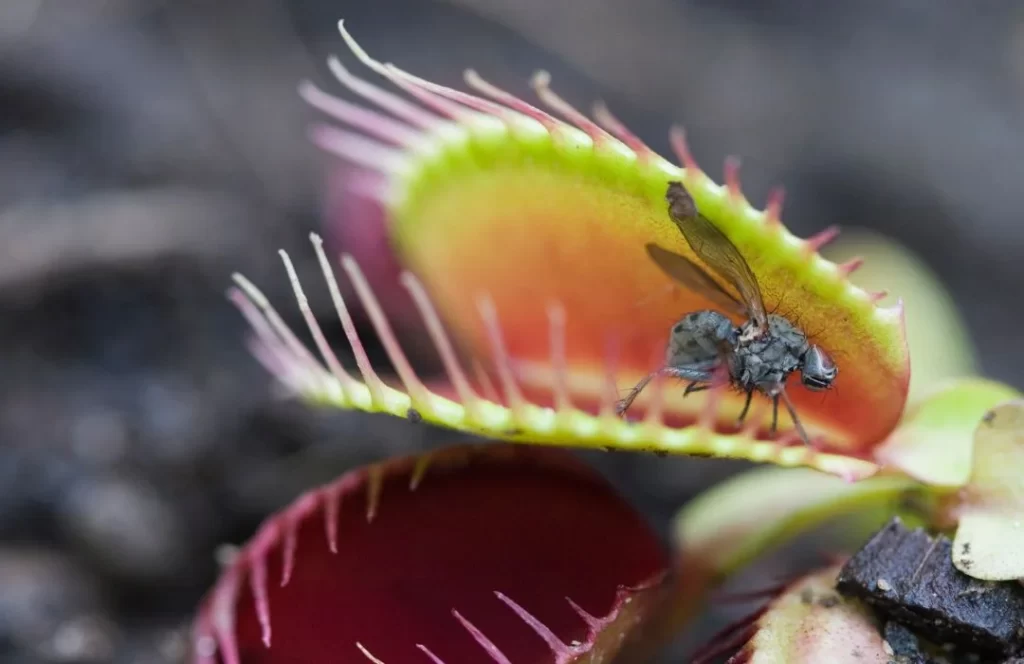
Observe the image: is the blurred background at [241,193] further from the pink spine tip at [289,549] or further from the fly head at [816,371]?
the fly head at [816,371]

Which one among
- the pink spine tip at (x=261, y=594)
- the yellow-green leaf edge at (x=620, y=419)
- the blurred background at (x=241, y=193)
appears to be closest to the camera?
the yellow-green leaf edge at (x=620, y=419)

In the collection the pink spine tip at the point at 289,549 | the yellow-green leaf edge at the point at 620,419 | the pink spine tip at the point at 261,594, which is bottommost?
the pink spine tip at the point at 261,594

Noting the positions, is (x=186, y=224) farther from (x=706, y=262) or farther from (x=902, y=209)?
(x=902, y=209)

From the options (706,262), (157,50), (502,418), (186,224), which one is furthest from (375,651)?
(157,50)

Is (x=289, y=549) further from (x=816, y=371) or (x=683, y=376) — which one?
(x=816, y=371)

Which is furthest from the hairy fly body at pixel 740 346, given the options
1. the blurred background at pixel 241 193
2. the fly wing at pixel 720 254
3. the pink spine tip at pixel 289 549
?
the blurred background at pixel 241 193

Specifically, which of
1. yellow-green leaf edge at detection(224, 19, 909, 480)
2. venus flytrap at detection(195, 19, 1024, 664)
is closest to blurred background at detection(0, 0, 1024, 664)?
venus flytrap at detection(195, 19, 1024, 664)
